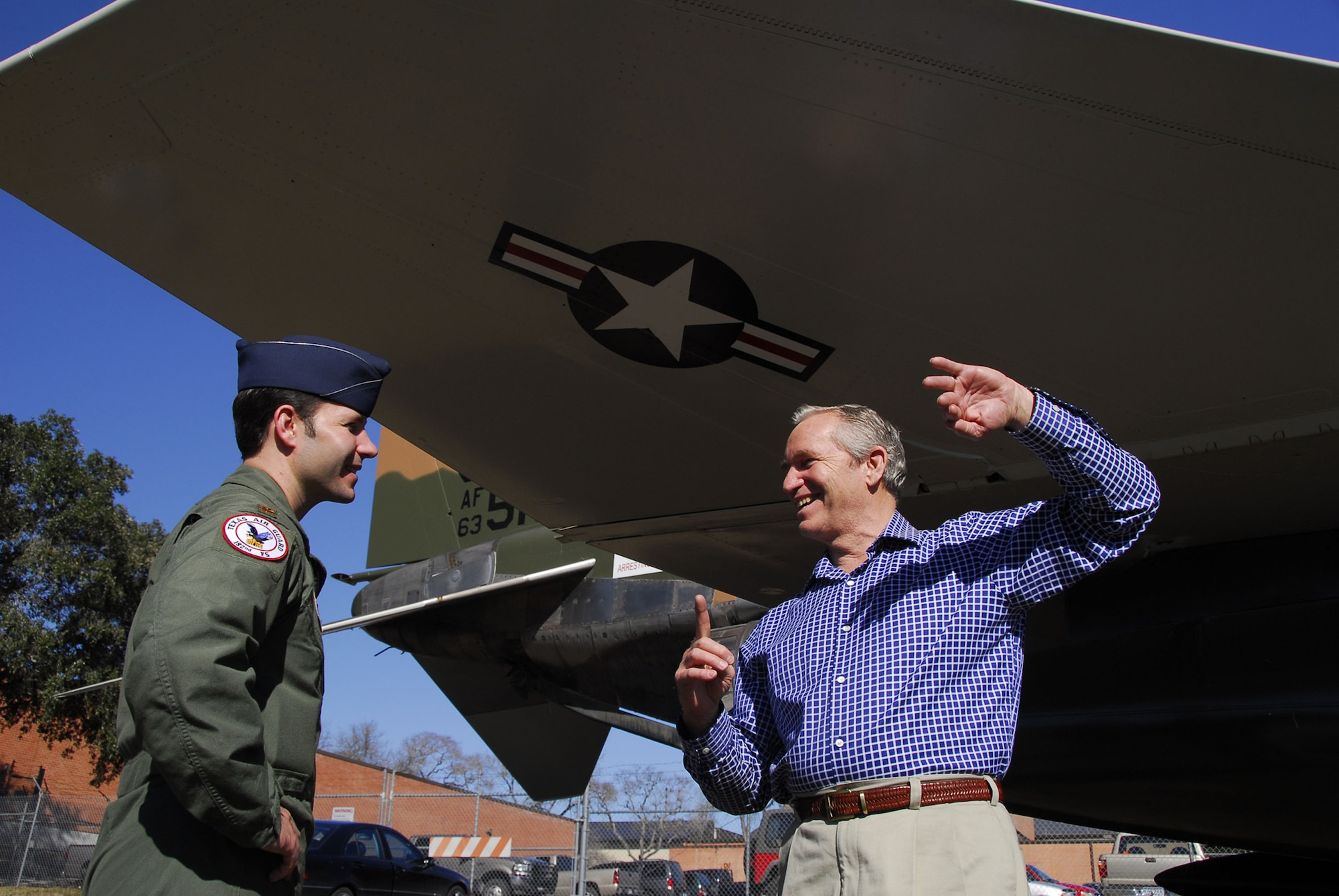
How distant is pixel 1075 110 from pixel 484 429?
2616 millimetres

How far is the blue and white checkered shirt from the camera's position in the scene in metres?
1.67

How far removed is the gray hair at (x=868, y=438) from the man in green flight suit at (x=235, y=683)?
3.50 ft

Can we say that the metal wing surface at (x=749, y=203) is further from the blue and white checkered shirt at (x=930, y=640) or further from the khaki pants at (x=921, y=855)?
the khaki pants at (x=921, y=855)

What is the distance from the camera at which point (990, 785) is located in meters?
1.65

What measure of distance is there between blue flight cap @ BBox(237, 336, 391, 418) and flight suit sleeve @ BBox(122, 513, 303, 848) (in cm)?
45

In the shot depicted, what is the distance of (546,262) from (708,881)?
44.4ft

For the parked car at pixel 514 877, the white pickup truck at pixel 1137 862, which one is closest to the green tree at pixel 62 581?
the parked car at pixel 514 877

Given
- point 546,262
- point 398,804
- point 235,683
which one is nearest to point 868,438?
point 235,683

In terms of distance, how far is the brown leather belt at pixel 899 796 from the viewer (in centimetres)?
160

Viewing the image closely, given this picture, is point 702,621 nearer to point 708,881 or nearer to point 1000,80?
point 1000,80

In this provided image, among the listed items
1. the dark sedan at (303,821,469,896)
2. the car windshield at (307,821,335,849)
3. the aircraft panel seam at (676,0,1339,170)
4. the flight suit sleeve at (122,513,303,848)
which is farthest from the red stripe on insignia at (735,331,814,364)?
the car windshield at (307,821,335,849)

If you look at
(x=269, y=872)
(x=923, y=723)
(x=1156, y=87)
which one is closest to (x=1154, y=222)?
(x=1156, y=87)

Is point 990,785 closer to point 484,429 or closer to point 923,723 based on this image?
point 923,723

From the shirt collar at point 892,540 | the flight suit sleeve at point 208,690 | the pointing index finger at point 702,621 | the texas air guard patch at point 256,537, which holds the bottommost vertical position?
the flight suit sleeve at point 208,690
